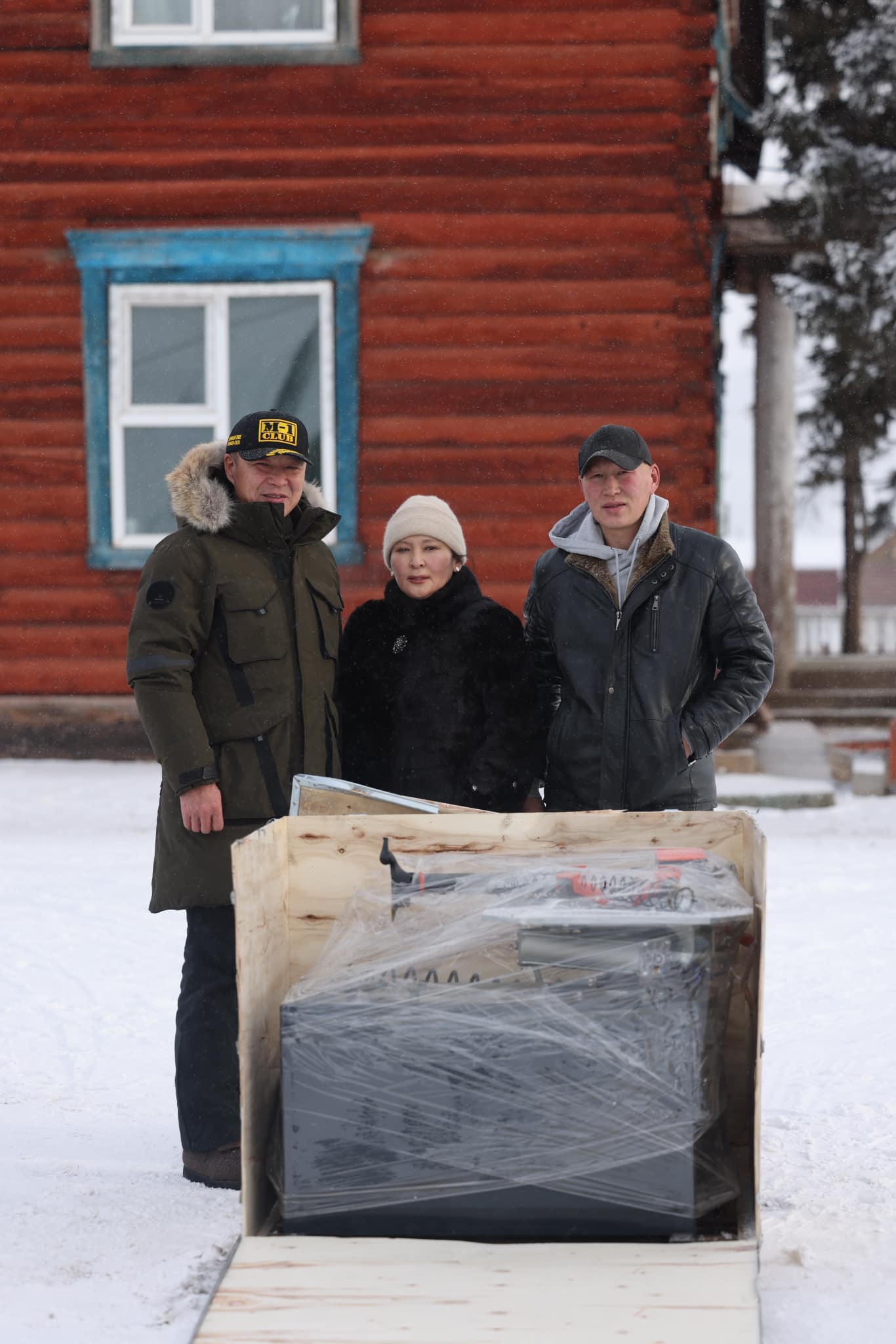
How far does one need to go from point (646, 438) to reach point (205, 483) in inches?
226

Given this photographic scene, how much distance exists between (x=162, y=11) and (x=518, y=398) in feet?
10.3

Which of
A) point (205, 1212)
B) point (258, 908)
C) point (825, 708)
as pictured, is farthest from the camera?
point (825, 708)

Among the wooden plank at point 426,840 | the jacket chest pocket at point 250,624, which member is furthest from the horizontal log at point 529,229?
the wooden plank at point 426,840

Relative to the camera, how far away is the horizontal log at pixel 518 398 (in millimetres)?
8742

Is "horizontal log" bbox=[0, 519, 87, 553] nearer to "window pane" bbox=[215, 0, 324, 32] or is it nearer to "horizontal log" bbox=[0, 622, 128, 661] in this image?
"horizontal log" bbox=[0, 622, 128, 661]

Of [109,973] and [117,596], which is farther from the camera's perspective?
[117,596]

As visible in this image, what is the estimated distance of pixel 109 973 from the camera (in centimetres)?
514

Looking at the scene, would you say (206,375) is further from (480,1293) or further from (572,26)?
(480,1293)

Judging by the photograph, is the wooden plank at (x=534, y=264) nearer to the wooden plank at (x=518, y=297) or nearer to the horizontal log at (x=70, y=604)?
the wooden plank at (x=518, y=297)

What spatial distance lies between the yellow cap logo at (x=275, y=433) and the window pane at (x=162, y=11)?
6563mm

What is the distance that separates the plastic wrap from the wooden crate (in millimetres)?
82

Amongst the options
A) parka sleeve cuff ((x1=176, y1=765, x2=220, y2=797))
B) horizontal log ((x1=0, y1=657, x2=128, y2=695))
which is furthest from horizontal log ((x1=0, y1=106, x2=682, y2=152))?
parka sleeve cuff ((x1=176, y1=765, x2=220, y2=797))

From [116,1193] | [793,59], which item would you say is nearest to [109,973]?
[116,1193]

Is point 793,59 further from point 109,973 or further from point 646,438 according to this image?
point 109,973
